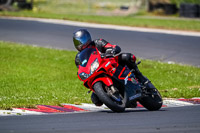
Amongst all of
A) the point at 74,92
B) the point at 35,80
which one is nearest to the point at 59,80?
the point at 35,80

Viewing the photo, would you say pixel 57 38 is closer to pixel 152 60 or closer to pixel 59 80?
pixel 152 60

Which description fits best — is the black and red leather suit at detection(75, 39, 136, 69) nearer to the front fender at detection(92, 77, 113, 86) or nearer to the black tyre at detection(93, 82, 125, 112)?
the front fender at detection(92, 77, 113, 86)

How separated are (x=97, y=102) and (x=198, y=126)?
208 centimetres

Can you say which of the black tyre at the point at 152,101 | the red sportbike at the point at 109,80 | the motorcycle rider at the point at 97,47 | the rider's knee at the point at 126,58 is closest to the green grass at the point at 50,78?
the motorcycle rider at the point at 97,47

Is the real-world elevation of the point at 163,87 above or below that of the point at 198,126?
below

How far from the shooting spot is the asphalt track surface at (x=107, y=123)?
19.5 ft

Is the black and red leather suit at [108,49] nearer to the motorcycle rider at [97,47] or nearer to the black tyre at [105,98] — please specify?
the motorcycle rider at [97,47]

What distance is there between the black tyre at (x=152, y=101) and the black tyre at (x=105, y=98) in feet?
2.53

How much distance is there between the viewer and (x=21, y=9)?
34.8m

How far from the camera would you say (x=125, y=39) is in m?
20.6

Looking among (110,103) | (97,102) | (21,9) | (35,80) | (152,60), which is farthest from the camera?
(21,9)

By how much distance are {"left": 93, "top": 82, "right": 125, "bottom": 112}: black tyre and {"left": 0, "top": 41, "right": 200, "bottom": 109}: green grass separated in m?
1.65

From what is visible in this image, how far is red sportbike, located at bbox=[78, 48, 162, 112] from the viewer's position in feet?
24.1

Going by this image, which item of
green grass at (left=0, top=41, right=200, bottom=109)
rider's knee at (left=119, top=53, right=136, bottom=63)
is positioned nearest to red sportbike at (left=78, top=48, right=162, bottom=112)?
rider's knee at (left=119, top=53, right=136, bottom=63)
